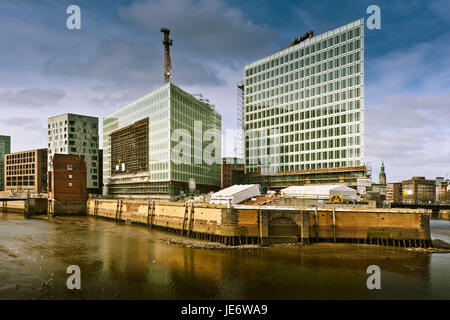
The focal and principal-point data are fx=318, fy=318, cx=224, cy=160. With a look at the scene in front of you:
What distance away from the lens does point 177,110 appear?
101m

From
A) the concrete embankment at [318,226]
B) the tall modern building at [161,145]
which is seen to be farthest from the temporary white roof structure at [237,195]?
the tall modern building at [161,145]

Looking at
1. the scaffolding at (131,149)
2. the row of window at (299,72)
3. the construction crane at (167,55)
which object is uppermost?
the construction crane at (167,55)

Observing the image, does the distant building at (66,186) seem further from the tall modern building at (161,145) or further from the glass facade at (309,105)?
the glass facade at (309,105)

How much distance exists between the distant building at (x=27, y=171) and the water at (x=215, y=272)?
393 ft

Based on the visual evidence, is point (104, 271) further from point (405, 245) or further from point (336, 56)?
point (336, 56)

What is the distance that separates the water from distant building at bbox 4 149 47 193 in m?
120

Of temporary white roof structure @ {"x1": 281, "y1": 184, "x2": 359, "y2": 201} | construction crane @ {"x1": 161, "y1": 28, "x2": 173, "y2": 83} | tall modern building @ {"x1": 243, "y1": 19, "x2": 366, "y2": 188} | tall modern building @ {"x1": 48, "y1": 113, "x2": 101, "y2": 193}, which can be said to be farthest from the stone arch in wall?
tall modern building @ {"x1": 48, "y1": 113, "x2": 101, "y2": 193}

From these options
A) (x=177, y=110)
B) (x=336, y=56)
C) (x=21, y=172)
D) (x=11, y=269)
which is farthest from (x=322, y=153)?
(x=21, y=172)

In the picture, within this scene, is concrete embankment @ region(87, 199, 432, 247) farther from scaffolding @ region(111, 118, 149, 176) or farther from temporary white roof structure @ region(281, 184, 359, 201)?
scaffolding @ region(111, 118, 149, 176)

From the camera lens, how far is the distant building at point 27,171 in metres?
157

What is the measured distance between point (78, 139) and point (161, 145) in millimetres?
69071

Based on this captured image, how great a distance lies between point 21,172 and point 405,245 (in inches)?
7072

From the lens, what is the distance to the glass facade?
86188 mm

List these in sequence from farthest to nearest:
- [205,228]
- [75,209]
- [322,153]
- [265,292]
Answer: [75,209], [322,153], [205,228], [265,292]
